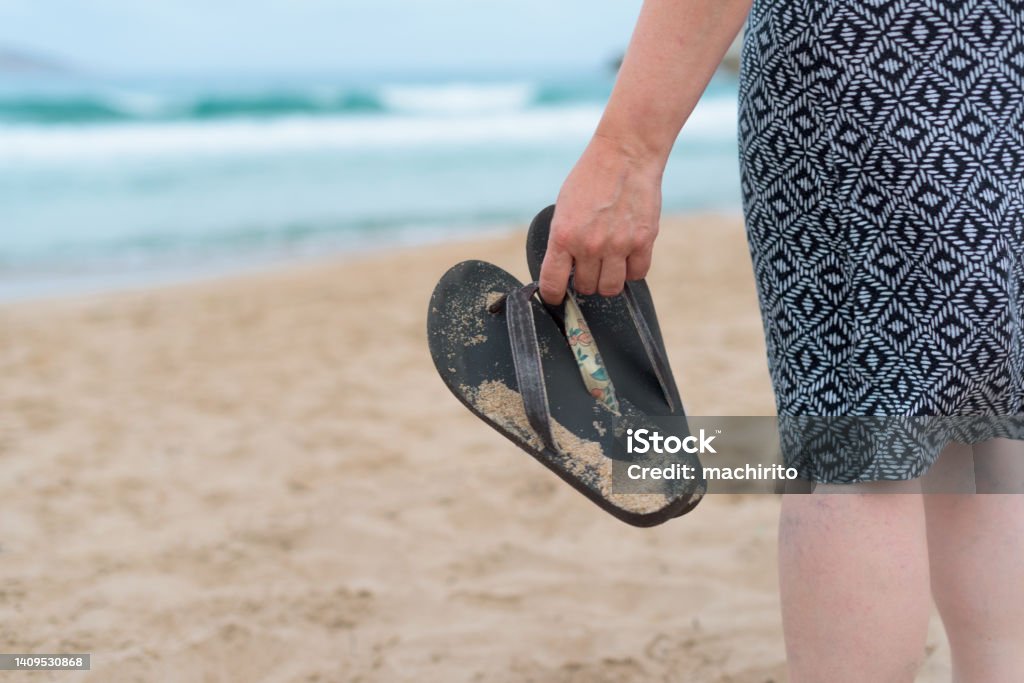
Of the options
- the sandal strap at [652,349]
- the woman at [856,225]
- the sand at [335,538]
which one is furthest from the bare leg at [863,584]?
the sand at [335,538]

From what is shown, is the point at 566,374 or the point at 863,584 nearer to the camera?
the point at 863,584

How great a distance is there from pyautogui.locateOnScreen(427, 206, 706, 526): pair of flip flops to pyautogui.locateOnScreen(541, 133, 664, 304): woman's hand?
164 mm

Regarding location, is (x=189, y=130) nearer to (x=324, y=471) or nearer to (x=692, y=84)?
(x=324, y=471)

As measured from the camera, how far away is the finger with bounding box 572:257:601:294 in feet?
3.34

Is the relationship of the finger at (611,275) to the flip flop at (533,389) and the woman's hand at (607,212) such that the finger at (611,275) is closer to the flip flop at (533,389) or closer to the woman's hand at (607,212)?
the woman's hand at (607,212)

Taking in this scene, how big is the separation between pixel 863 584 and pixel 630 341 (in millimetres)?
461

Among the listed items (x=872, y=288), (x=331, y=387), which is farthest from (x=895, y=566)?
(x=331, y=387)

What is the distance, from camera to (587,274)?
3.40ft

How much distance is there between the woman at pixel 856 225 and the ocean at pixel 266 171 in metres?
5.00

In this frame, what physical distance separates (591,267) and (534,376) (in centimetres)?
18

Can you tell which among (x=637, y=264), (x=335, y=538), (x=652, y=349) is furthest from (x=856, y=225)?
(x=335, y=538)

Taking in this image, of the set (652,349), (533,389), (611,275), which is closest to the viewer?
(611,275)

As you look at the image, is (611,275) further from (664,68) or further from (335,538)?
(335,538)

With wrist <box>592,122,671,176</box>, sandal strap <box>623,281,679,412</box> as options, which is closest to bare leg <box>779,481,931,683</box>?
sandal strap <box>623,281,679,412</box>
